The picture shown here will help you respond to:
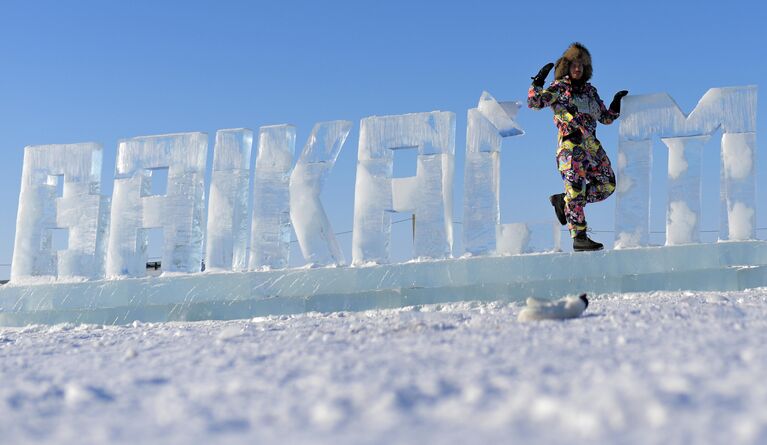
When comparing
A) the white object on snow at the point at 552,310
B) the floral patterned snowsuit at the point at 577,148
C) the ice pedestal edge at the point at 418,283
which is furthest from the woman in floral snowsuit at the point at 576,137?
the white object on snow at the point at 552,310

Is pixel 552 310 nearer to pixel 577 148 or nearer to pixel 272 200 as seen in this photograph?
pixel 577 148

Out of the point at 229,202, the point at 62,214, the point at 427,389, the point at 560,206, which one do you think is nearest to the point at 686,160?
the point at 560,206

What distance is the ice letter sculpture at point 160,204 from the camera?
586 cm

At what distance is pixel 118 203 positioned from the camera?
6.09 m

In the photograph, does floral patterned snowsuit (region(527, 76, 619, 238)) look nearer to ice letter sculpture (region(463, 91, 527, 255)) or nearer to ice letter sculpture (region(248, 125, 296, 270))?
ice letter sculpture (region(463, 91, 527, 255))

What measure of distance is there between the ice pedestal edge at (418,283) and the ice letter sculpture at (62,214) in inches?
16.0

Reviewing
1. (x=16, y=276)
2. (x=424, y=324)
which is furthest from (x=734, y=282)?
(x=16, y=276)

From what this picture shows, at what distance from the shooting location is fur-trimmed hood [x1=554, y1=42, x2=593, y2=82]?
16.8ft

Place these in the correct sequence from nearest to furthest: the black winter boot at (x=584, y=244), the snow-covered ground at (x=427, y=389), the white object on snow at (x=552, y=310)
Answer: the snow-covered ground at (x=427, y=389)
the white object on snow at (x=552, y=310)
the black winter boot at (x=584, y=244)

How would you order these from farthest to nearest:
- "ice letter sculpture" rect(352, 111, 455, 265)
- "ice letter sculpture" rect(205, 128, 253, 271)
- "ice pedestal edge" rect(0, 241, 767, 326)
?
"ice letter sculpture" rect(205, 128, 253, 271) < "ice letter sculpture" rect(352, 111, 455, 265) < "ice pedestal edge" rect(0, 241, 767, 326)

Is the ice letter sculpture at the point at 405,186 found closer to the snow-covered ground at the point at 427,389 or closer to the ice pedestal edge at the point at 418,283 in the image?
the ice pedestal edge at the point at 418,283

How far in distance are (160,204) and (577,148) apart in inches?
135

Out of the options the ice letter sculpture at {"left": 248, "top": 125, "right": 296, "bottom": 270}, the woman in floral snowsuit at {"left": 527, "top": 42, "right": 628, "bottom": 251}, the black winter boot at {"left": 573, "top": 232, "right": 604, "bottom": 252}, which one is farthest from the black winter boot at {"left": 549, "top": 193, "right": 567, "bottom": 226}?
the ice letter sculpture at {"left": 248, "top": 125, "right": 296, "bottom": 270}

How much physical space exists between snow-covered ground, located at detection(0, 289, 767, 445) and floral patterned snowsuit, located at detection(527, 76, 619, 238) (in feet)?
7.66
